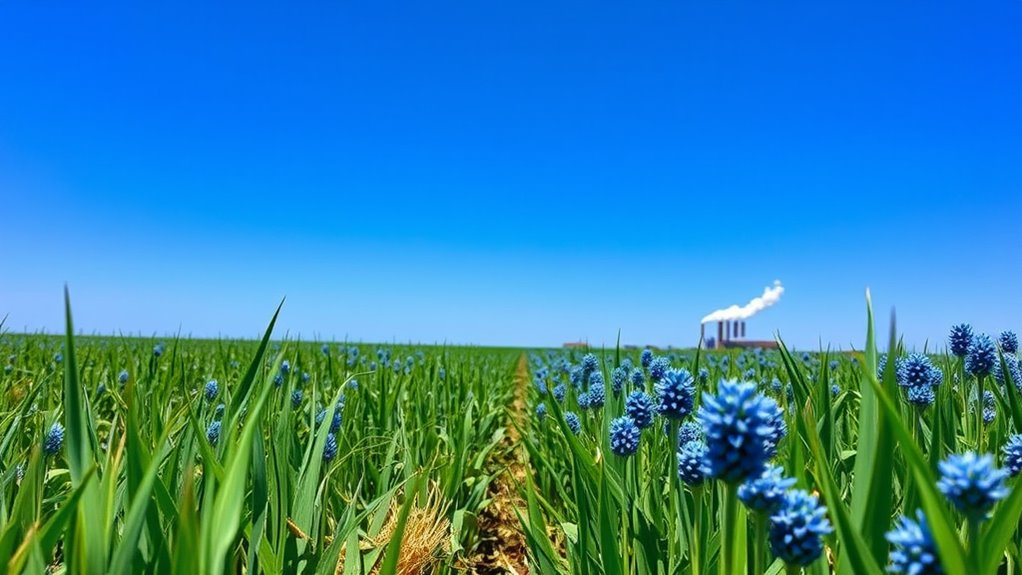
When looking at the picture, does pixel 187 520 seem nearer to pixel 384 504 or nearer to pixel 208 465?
pixel 208 465

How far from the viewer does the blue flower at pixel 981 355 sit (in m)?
2.28

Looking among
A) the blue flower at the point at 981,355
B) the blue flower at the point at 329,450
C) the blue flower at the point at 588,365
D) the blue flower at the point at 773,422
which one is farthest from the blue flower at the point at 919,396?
the blue flower at the point at 329,450

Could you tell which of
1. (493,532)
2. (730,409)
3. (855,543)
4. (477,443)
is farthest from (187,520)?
(477,443)

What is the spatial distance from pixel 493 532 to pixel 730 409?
2.92 metres

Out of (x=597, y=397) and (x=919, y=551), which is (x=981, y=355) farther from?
(x=919, y=551)

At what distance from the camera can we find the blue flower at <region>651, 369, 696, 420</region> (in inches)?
61.6

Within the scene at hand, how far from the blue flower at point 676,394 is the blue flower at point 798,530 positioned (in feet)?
2.21

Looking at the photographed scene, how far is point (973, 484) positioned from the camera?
0.79m

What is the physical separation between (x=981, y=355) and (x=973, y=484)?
1.94 meters

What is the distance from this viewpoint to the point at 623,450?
1.94 metres

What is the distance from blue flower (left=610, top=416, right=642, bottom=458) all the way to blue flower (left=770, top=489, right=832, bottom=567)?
104 cm

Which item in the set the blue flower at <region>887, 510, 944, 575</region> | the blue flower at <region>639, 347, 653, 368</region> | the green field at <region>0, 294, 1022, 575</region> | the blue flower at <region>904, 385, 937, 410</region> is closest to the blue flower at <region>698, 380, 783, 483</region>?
→ the green field at <region>0, 294, 1022, 575</region>

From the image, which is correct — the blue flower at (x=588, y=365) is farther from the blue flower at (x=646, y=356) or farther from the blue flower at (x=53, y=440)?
the blue flower at (x=53, y=440)

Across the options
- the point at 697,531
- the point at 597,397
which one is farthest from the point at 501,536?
the point at 697,531
